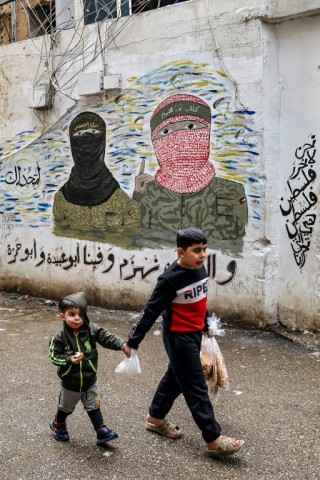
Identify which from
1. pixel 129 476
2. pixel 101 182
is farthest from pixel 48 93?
pixel 129 476

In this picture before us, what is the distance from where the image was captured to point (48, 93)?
7.84 meters

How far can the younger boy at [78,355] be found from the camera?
3.41 m

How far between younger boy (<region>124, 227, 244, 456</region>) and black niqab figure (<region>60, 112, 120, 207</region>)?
156 inches

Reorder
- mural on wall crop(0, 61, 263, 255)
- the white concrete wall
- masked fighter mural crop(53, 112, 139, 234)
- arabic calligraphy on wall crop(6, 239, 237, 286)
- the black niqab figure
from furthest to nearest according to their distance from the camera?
the black niqab figure < masked fighter mural crop(53, 112, 139, 234) < arabic calligraphy on wall crop(6, 239, 237, 286) < mural on wall crop(0, 61, 263, 255) < the white concrete wall

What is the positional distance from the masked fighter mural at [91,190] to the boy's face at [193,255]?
3.70 meters

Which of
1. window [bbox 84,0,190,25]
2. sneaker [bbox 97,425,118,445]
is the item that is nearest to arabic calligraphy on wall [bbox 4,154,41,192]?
window [bbox 84,0,190,25]

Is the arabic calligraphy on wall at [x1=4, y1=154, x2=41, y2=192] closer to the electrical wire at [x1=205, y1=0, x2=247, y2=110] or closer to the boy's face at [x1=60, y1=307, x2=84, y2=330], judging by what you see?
the electrical wire at [x1=205, y1=0, x2=247, y2=110]

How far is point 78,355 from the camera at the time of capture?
11.0 feet

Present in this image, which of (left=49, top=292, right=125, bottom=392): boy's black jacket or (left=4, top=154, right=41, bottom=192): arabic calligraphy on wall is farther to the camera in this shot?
(left=4, top=154, right=41, bottom=192): arabic calligraphy on wall

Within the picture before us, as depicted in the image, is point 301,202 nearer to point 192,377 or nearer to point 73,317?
point 192,377

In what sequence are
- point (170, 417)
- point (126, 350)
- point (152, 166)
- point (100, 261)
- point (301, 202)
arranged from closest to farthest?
point (126, 350) → point (170, 417) → point (301, 202) → point (152, 166) → point (100, 261)

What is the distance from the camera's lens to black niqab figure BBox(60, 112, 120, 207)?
7.33 meters

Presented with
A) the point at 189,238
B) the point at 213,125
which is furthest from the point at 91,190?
the point at 189,238

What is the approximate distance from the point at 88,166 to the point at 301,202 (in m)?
3.04
